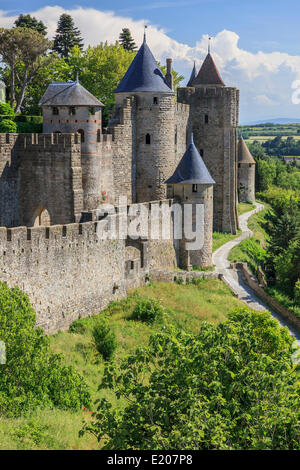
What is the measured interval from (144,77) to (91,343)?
65.4 ft

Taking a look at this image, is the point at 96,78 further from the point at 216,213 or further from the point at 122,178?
the point at 122,178

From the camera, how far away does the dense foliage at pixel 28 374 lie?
19375mm

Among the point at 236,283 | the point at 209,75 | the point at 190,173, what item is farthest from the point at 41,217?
the point at 209,75

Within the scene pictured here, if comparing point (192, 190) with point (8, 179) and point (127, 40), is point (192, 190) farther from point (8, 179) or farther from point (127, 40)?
point (127, 40)

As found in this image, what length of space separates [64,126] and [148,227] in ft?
22.8

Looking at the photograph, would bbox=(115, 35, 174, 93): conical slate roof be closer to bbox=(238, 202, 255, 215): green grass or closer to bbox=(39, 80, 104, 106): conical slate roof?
bbox=(39, 80, 104, 106): conical slate roof

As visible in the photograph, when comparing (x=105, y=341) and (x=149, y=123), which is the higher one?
(x=149, y=123)

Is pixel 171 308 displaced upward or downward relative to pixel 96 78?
downward

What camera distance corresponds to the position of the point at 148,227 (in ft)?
117

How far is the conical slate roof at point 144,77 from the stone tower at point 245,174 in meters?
37.0

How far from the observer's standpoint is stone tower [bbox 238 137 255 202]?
253ft

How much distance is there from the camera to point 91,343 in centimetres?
2645

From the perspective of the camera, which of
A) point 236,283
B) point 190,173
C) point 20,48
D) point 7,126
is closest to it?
point 190,173
